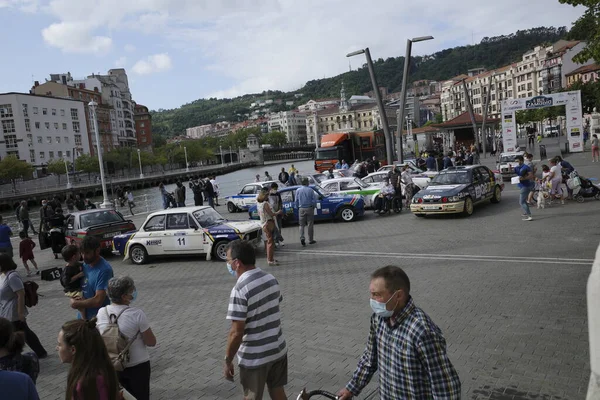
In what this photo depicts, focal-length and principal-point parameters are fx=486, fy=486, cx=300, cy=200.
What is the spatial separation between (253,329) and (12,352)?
70.5 inches

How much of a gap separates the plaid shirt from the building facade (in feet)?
310

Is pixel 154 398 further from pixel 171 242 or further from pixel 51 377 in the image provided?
pixel 171 242

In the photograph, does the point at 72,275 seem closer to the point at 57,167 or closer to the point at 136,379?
the point at 136,379

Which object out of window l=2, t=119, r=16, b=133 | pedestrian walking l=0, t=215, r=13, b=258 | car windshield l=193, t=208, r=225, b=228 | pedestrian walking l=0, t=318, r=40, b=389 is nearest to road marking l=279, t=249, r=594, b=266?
Answer: car windshield l=193, t=208, r=225, b=228

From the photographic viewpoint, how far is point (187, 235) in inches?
515

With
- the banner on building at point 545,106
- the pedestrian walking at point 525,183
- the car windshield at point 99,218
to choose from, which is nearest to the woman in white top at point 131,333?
the car windshield at point 99,218

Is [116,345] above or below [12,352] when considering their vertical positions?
below

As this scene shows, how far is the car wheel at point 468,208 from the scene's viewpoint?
648 inches

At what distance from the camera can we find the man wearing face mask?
5.41 metres

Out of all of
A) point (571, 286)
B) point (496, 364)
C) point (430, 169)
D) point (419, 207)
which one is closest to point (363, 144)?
point (430, 169)

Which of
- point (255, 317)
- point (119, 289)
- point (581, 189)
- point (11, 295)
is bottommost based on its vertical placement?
point (581, 189)

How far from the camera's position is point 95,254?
17.9 feet

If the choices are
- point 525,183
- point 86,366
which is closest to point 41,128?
point 525,183

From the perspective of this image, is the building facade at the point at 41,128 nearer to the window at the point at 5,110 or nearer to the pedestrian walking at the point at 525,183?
the window at the point at 5,110
